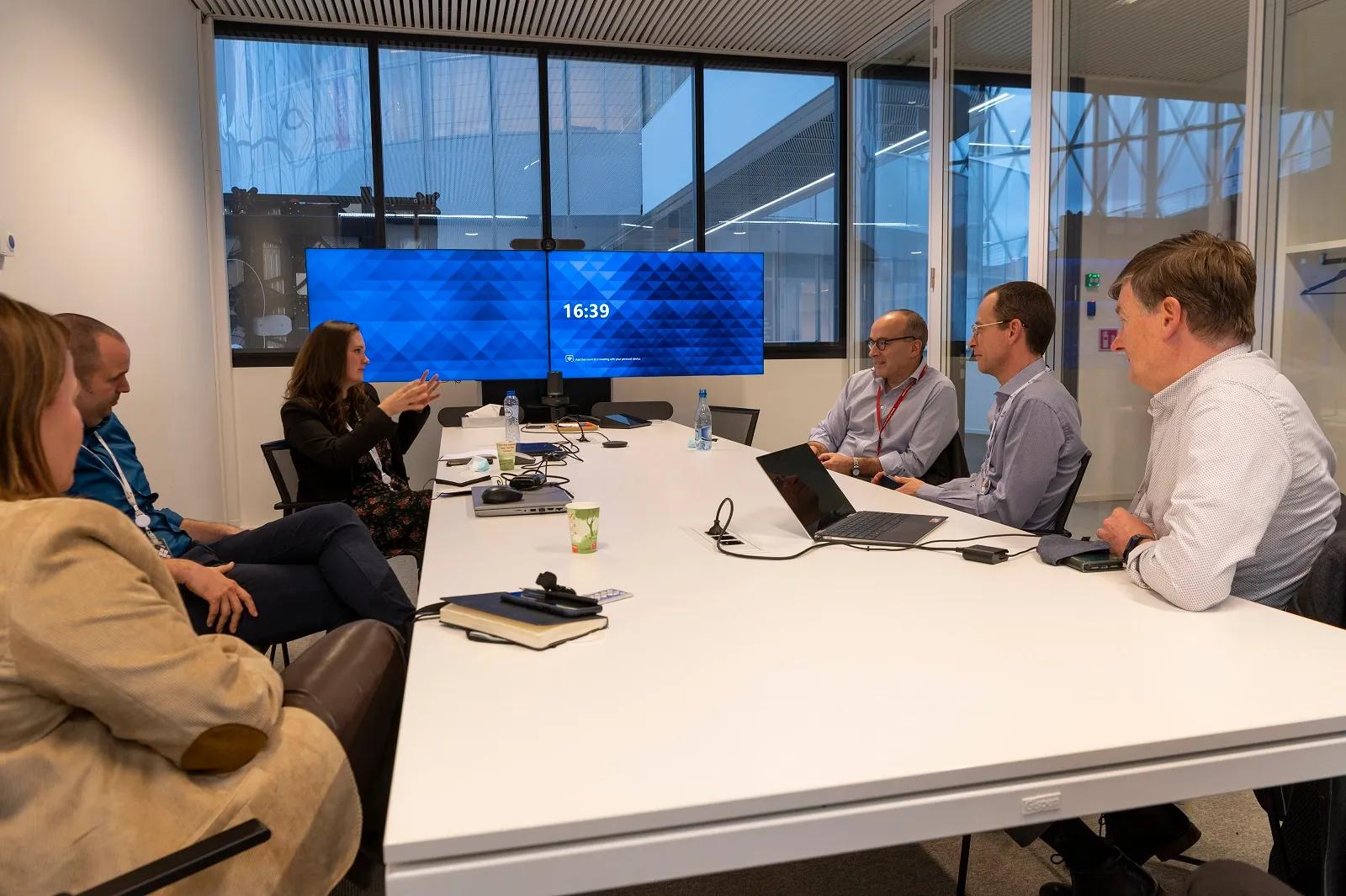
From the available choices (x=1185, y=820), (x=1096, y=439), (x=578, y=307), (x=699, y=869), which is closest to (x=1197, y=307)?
(x=1185, y=820)

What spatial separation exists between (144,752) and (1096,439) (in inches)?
169

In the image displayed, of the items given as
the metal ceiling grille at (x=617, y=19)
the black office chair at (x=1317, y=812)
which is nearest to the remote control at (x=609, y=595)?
the black office chair at (x=1317, y=812)

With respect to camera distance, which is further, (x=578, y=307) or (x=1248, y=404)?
(x=578, y=307)

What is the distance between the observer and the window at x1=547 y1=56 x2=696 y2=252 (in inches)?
248

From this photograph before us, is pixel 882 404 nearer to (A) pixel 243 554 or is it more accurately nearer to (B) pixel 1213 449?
(B) pixel 1213 449

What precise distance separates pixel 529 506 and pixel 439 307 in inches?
140

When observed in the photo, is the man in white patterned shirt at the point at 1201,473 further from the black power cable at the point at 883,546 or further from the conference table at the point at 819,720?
the black power cable at the point at 883,546

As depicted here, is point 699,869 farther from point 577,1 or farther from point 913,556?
point 577,1

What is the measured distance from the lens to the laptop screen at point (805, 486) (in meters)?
2.08

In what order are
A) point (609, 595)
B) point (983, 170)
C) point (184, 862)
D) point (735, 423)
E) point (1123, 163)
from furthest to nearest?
point (983, 170) → point (735, 423) → point (1123, 163) → point (609, 595) → point (184, 862)

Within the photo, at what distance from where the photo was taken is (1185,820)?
158cm

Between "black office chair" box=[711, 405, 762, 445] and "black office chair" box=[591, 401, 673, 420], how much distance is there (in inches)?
24.8

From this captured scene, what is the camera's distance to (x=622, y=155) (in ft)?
21.1

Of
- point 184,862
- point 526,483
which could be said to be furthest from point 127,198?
point 184,862
